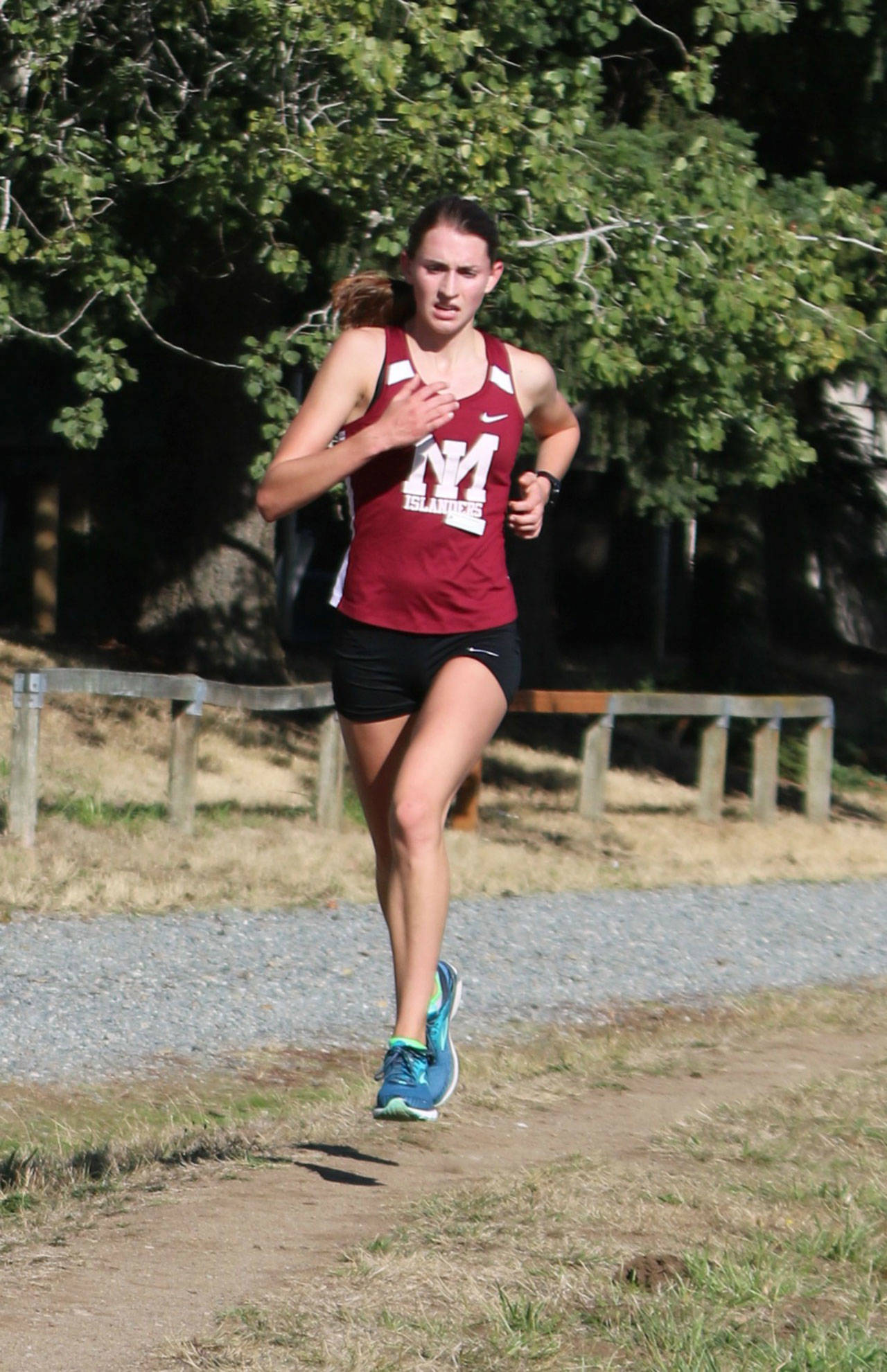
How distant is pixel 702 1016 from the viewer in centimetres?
898

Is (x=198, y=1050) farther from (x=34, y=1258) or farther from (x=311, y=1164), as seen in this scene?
(x=34, y=1258)

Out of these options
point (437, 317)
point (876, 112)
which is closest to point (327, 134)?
point (437, 317)

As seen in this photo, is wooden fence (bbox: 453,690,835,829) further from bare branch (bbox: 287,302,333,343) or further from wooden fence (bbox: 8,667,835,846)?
bare branch (bbox: 287,302,333,343)

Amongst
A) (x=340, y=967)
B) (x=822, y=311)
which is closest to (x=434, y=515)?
(x=340, y=967)

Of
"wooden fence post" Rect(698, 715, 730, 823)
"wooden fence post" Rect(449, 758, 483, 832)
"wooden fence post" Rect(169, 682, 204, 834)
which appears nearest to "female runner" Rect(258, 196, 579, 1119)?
"wooden fence post" Rect(169, 682, 204, 834)

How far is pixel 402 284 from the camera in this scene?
4871mm

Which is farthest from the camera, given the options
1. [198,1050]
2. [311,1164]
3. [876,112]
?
[876,112]

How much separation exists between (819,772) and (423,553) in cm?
1249

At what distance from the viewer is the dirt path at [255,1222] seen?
3.88 meters

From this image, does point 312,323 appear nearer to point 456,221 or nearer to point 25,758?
point 25,758

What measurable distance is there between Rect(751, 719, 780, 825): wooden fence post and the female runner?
11.4 metres

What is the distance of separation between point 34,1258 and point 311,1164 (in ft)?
4.01

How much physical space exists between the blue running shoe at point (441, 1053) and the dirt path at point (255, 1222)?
0.36 meters

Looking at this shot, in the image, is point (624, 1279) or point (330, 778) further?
point (330, 778)
